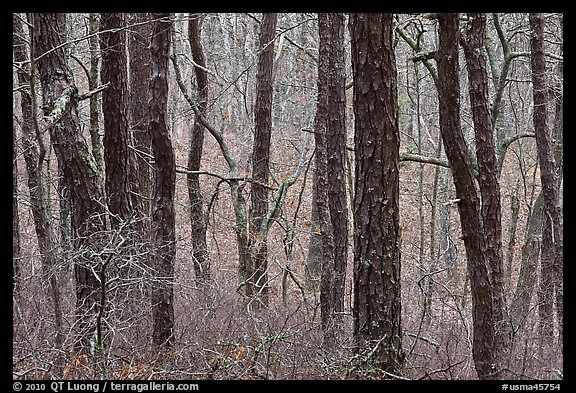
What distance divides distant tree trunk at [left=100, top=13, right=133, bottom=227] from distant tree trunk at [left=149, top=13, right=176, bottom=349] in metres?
0.44

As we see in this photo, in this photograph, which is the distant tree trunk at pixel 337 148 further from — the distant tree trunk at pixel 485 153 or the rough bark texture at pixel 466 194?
the rough bark texture at pixel 466 194

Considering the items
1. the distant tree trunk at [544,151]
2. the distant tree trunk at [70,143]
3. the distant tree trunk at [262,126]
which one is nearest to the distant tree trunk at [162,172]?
the distant tree trunk at [70,143]

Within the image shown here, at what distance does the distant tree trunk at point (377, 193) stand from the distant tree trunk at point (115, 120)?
395 centimetres

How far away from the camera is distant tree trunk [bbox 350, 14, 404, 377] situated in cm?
590

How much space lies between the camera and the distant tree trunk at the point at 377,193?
232 inches

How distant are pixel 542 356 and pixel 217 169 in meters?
18.3

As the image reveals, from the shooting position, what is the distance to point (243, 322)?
860 cm

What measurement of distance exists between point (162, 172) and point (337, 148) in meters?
2.71

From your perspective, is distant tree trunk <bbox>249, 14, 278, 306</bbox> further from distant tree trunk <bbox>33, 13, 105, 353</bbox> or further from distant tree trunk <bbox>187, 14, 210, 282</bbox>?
distant tree trunk <bbox>33, 13, 105, 353</bbox>

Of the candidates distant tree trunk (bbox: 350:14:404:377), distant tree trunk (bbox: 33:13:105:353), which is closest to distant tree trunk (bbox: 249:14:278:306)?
distant tree trunk (bbox: 33:13:105:353)

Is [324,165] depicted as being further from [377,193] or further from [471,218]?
[377,193]

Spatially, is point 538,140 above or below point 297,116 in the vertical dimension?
below
